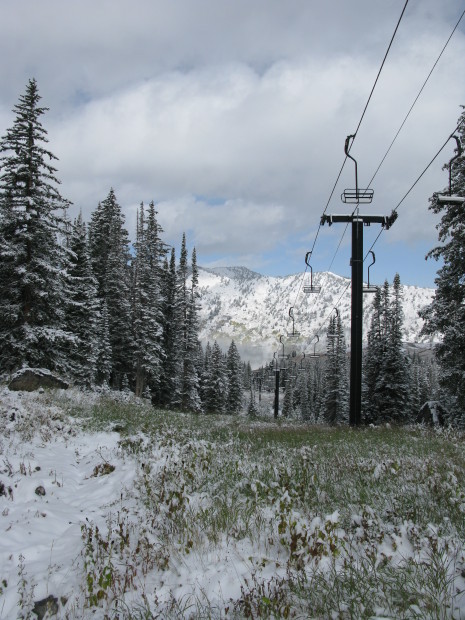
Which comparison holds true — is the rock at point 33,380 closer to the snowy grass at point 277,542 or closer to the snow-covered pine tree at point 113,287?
the snowy grass at point 277,542

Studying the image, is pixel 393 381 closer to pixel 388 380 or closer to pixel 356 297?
pixel 388 380

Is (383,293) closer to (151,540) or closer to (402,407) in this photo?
(402,407)

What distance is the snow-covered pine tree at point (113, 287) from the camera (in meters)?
38.8

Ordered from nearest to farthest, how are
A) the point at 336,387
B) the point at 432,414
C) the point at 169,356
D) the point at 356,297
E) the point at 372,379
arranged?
the point at 356,297
the point at 432,414
the point at 372,379
the point at 169,356
the point at 336,387

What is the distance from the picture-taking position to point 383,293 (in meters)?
51.6

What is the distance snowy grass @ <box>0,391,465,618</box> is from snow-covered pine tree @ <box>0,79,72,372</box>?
48.0 feet

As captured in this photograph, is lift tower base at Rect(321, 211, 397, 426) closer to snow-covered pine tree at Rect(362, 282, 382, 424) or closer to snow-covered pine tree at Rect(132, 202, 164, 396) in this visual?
snow-covered pine tree at Rect(132, 202, 164, 396)

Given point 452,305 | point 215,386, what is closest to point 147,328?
point 215,386

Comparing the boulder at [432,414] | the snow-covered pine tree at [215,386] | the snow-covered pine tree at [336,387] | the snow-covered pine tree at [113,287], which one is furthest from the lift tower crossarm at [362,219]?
the snow-covered pine tree at [215,386]

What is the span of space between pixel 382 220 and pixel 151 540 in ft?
50.6

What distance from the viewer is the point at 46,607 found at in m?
3.80

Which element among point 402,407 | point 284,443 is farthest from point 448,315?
point 402,407

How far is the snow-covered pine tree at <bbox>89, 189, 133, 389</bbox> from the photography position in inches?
1528

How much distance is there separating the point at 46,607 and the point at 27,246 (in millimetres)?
21184
